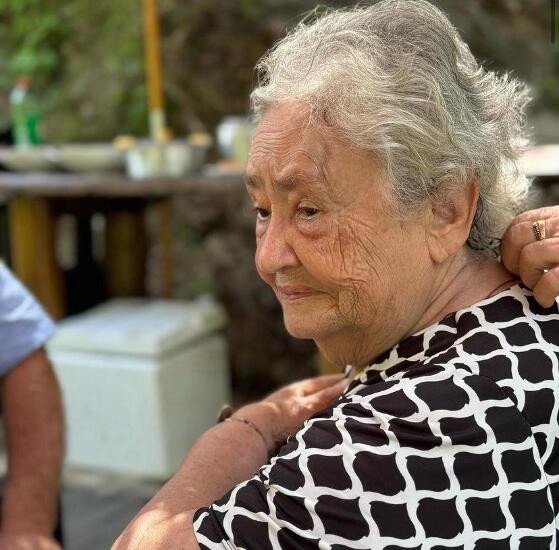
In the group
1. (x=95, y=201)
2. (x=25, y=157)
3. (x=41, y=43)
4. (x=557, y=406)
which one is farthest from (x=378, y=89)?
(x=41, y=43)

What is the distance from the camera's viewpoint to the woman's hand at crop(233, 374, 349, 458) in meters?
1.52

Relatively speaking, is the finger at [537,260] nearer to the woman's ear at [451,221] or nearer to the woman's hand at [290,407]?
the woman's ear at [451,221]

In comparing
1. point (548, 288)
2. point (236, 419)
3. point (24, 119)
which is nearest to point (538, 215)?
point (548, 288)

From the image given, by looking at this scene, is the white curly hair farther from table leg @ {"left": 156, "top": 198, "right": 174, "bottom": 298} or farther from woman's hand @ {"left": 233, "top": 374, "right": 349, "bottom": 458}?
table leg @ {"left": 156, "top": 198, "right": 174, "bottom": 298}

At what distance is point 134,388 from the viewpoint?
4.01 meters

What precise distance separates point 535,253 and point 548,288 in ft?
0.23

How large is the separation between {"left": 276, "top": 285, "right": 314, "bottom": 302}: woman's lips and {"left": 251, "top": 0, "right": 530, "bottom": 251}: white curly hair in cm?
19

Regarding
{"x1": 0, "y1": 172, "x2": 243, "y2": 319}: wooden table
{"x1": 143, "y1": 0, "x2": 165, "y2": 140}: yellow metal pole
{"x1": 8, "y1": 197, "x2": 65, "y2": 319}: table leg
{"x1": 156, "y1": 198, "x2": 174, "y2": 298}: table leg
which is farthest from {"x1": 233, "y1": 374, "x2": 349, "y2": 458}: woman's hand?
{"x1": 156, "y1": 198, "x2": 174, "y2": 298}: table leg

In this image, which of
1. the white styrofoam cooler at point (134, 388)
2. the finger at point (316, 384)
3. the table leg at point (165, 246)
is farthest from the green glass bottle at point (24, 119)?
the finger at point (316, 384)

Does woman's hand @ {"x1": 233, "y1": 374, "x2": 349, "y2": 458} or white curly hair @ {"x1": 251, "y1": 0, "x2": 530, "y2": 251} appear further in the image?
woman's hand @ {"x1": 233, "y1": 374, "x2": 349, "y2": 458}

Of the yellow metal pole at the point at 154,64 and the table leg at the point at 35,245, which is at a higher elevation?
the yellow metal pole at the point at 154,64

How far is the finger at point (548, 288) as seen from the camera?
49.2 inches

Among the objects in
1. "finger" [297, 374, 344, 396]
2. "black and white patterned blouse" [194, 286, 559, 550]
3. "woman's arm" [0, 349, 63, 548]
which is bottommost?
"woman's arm" [0, 349, 63, 548]

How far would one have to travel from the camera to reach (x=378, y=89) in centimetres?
120
